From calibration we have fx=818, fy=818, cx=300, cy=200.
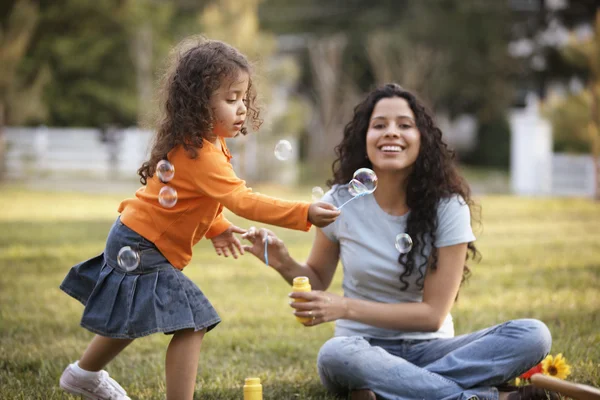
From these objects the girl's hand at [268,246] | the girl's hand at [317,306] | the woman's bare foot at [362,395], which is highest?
the girl's hand at [268,246]

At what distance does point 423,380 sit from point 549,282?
2977 mm

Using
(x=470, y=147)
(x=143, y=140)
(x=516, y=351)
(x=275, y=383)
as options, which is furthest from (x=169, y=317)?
(x=470, y=147)

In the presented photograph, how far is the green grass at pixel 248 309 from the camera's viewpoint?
11.1 feet

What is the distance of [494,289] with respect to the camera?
212 inches

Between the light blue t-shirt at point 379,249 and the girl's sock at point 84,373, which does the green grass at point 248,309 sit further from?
the light blue t-shirt at point 379,249

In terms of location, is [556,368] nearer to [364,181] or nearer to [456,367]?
[456,367]

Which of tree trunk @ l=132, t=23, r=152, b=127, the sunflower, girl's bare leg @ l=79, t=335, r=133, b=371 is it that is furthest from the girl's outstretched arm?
tree trunk @ l=132, t=23, r=152, b=127

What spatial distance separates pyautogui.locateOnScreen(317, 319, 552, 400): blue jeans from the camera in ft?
9.36

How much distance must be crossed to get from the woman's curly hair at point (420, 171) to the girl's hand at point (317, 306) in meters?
0.44

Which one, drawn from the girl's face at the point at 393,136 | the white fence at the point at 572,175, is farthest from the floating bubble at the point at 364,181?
the white fence at the point at 572,175

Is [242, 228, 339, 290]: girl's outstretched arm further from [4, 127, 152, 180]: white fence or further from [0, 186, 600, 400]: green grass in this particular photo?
[4, 127, 152, 180]: white fence

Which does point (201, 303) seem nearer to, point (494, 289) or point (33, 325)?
point (33, 325)

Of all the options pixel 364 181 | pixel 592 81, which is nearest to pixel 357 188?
pixel 364 181

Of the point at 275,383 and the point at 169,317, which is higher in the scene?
the point at 169,317
